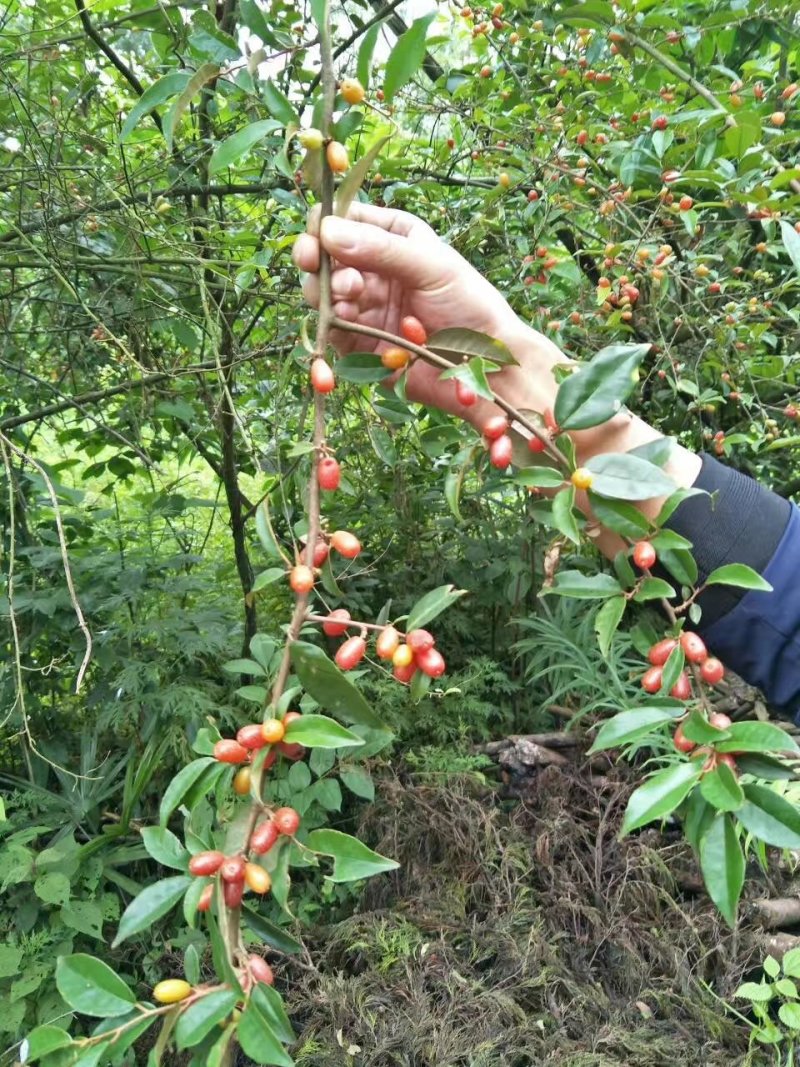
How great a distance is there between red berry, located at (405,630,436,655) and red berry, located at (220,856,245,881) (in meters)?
0.21

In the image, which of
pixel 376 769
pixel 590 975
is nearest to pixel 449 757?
pixel 376 769

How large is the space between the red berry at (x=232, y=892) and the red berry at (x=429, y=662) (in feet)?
0.69

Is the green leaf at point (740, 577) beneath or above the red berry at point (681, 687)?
above

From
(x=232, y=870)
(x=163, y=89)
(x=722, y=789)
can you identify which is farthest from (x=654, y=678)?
(x=163, y=89)

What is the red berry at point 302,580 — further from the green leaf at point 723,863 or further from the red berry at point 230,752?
the green leaf at point 723,863

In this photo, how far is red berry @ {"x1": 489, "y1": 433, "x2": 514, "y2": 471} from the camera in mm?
663

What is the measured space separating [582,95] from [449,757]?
5.33ft

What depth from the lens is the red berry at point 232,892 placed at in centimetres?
52

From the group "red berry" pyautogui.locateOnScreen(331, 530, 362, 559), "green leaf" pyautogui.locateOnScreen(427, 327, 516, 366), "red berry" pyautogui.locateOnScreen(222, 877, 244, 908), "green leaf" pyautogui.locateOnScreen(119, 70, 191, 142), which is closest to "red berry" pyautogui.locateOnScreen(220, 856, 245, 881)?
"red berry" pyautogui.locateOnScreen(222, 877, 244, 908)

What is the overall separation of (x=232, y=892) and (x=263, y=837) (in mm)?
39

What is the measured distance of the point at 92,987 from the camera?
54 centimetres

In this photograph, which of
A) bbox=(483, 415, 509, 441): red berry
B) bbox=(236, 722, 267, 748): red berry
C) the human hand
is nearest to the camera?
bbox=(236, 722, 267, 748): red berry

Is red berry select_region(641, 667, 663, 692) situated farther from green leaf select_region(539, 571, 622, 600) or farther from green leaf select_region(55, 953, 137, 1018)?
green leaf select_region(55, 953, 137, 1018)

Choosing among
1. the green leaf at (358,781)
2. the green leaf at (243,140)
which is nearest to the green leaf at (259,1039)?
the green leaf at (243,140)
